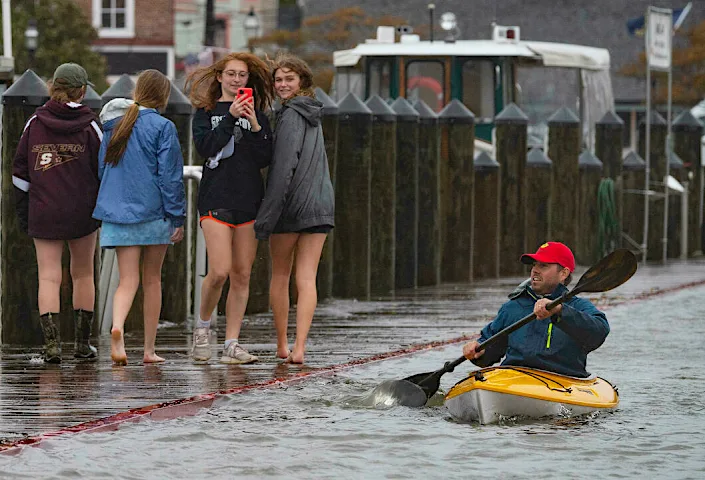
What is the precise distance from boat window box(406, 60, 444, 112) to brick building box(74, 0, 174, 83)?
35.3 metres

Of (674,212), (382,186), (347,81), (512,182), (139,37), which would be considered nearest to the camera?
(382,186)

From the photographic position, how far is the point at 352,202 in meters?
17.3

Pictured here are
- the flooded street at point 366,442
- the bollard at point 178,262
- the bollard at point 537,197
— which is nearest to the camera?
the flooded street at point 366,442

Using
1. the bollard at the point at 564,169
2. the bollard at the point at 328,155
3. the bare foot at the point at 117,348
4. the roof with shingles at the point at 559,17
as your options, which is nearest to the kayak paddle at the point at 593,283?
the bare foot at the point at 117,348

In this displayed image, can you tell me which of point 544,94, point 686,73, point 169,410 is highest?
point 686,73

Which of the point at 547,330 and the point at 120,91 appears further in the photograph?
the point at 120,91

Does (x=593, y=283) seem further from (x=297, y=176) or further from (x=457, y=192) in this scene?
(x=457, y=192)

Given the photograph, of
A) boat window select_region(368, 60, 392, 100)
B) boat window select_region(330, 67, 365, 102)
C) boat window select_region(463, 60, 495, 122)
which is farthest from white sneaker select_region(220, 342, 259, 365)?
boat window select_region(330, 67, 365, 102)

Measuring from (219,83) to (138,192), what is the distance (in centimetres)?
86

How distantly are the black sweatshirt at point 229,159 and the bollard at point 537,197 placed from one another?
34.7 feet

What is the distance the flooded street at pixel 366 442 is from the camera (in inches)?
340

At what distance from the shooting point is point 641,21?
5025 cm

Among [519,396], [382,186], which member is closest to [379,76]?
[382,186]

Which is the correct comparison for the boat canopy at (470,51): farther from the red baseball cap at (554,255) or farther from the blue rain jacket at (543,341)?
the red baseball cap at (554,255)
